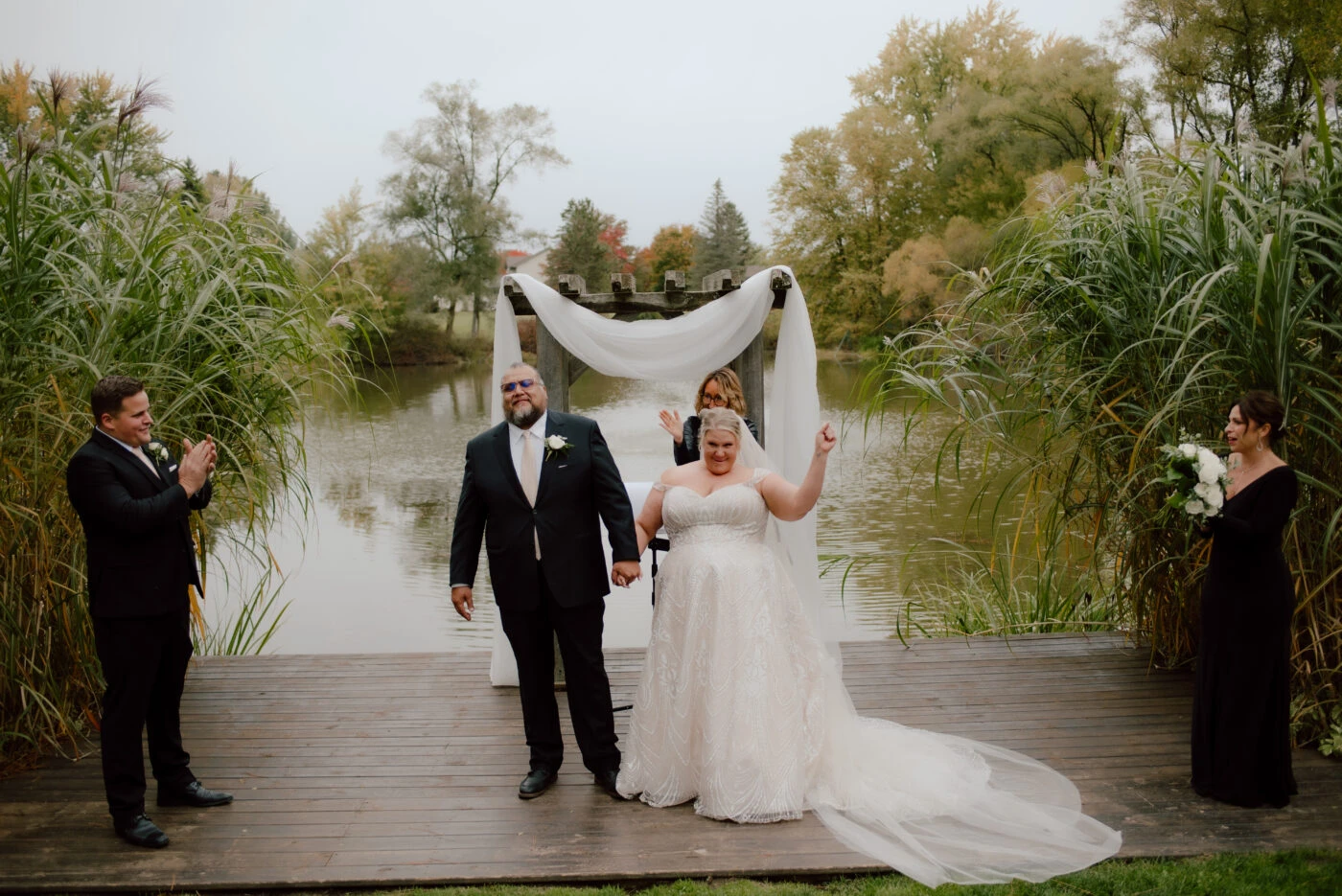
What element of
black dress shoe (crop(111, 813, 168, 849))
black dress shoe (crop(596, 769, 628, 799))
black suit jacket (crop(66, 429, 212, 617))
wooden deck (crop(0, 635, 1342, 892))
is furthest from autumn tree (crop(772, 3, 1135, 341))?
black dress shoe (crop(111, 813, 168, 849))

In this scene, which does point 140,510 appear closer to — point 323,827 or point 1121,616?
point 323,827

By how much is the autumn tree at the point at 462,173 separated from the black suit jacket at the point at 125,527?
30.5m

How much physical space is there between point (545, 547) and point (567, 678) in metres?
0.51

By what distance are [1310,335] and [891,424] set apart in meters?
14.1

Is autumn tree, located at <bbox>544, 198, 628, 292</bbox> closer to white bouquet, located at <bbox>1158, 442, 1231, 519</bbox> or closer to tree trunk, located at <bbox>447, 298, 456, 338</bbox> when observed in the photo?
tree trunk, located at <bbox>447, 298, 456, 338</bbox>

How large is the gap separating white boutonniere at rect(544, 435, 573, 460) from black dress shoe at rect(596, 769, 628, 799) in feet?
4.02

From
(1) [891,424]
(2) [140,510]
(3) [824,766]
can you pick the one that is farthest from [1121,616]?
(1) [891,424]

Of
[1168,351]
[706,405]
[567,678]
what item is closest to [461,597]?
[567,678]

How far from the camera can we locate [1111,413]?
4.62 m

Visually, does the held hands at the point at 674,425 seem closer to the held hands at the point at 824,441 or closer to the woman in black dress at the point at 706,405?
the woman in black dress at the point at 706,405

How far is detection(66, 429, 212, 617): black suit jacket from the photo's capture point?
11.1 feet

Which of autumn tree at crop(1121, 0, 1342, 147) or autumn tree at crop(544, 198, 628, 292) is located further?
autumn tree at crop(544, 198, 628, 292)

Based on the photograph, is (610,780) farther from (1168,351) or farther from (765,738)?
(1168,351)

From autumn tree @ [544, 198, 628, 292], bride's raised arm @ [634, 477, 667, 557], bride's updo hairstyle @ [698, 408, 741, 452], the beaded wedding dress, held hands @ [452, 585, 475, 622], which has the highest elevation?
autumn tree @ [544, 198, 628, 292]
